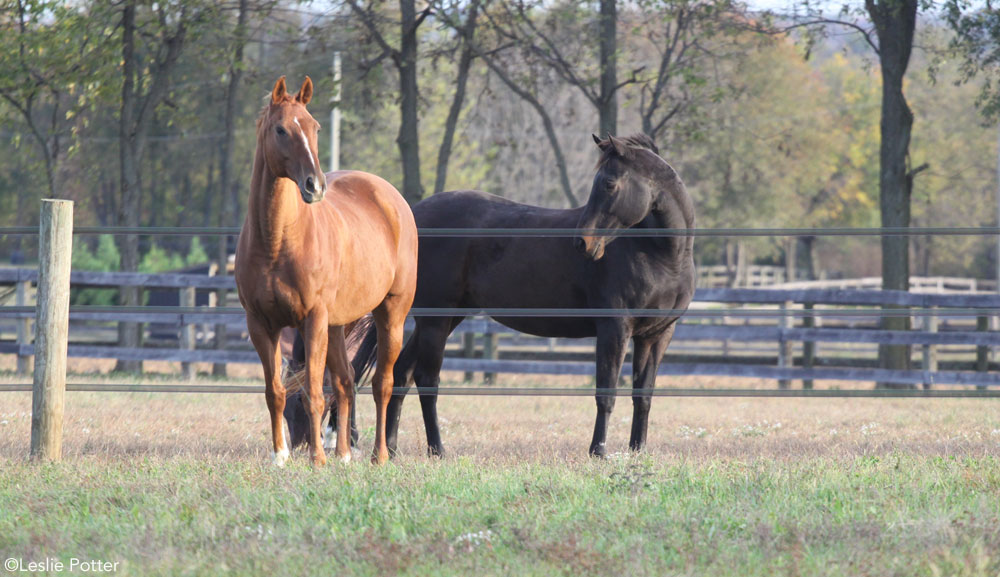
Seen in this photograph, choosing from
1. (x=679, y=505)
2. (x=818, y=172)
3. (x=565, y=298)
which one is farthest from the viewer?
(x=818, y=172)

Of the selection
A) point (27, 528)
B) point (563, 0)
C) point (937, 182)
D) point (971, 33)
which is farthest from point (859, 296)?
point (937, 182)

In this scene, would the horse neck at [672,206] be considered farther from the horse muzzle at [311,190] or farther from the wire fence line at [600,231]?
the horse muzzle at [311,190]

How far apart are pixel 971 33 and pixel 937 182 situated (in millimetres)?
22150

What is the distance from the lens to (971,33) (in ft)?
46.1

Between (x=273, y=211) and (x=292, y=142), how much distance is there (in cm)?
38

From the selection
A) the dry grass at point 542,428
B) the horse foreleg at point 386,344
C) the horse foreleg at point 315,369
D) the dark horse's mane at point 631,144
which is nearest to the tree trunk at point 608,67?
the dry grass at point 542,428

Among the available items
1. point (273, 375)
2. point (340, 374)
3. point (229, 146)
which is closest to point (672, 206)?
point (340, 374)

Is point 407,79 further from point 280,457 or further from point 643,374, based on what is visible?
point 280,457

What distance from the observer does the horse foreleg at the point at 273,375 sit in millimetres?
5172

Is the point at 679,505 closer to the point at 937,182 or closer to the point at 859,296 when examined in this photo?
the point at 859,296

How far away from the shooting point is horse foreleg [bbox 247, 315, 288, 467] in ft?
17.0

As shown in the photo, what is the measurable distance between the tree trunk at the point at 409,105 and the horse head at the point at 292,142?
8.48m

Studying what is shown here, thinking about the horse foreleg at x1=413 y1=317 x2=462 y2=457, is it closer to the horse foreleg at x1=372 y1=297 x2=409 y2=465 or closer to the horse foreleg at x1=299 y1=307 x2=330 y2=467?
the horse foreleg at x1=372 y1=297 x2=409 y2=465

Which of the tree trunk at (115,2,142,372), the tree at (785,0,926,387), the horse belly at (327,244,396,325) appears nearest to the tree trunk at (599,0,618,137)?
the tree at (785,0,926,387)
